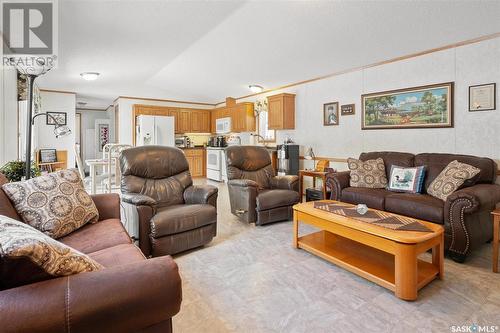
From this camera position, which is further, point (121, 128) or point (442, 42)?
point (121, 128)

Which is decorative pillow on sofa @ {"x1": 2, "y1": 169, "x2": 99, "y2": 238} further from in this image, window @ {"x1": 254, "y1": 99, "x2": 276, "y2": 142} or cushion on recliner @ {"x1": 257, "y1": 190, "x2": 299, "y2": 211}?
window @ {"x1": 254, "y1": 99, "x2": 276, "y2": 142}

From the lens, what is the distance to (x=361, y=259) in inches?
90.6

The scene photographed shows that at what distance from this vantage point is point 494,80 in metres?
3.17

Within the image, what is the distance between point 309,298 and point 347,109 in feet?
11.9

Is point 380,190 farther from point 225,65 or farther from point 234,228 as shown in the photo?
point 225,65

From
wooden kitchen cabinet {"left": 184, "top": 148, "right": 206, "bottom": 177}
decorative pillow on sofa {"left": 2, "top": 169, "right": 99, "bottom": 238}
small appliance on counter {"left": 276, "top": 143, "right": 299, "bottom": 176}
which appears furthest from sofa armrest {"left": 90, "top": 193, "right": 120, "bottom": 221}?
wooden kitchen cabinet {"left": 184, "top": 148, "right": 206, "bottom": 177}

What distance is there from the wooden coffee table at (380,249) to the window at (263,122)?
396 centimetres

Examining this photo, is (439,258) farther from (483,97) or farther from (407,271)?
(483,97)

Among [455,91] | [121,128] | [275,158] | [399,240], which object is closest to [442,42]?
[455,91]

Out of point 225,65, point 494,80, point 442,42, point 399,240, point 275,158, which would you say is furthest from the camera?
point 275,158

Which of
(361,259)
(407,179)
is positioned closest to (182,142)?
(407,179)

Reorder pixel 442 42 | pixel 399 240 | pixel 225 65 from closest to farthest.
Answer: pixel 399 240
pixel 442 42
pixel 225 65

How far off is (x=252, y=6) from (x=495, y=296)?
3544mm

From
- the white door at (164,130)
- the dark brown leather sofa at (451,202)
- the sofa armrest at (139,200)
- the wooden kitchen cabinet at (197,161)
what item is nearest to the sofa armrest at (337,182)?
the dark brown leather sofa at (451,202)
